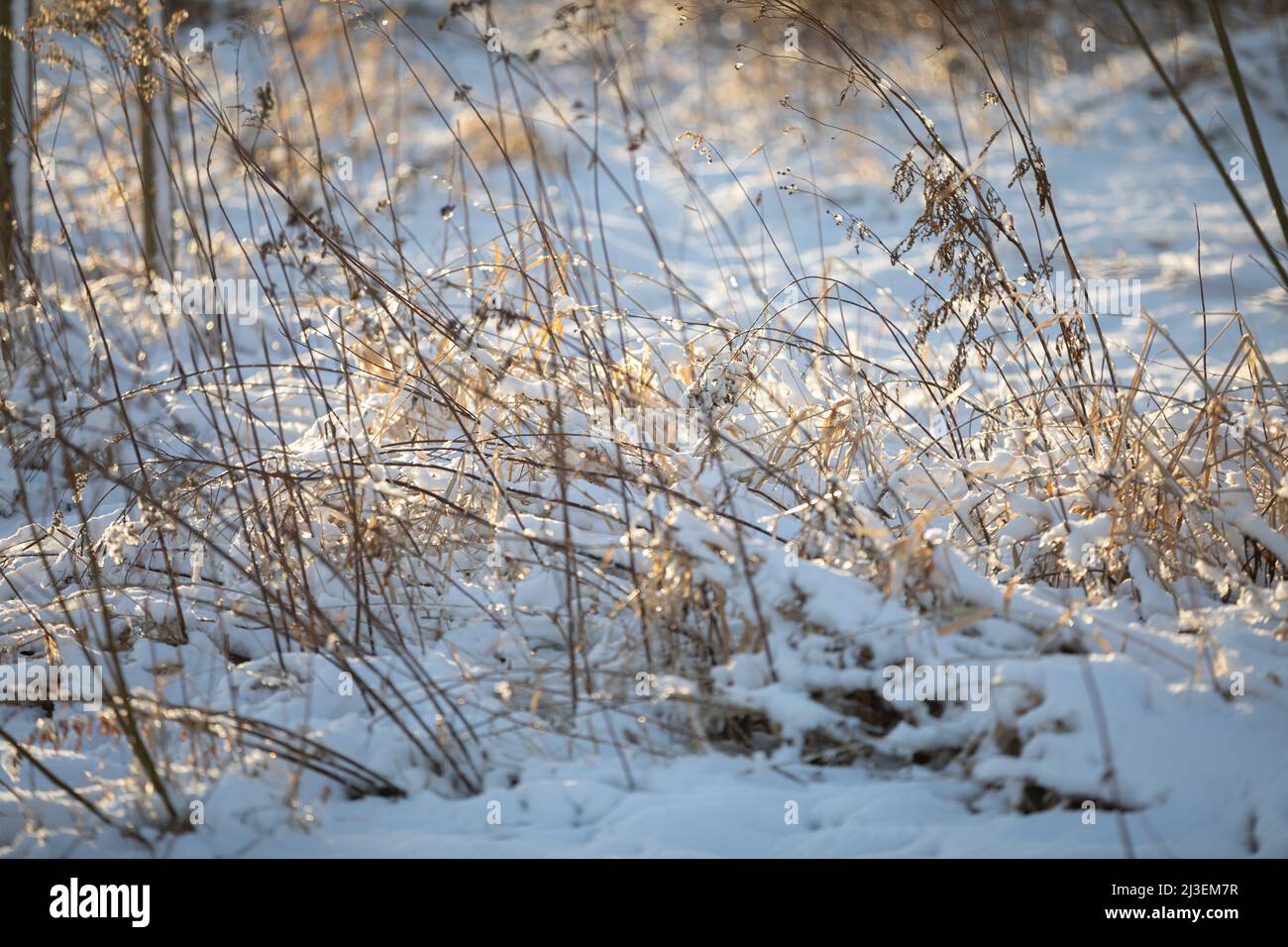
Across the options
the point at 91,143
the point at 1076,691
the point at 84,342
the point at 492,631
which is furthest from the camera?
the point at 91,143

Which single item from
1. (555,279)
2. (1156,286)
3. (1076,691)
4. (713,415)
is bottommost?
(1076,691)

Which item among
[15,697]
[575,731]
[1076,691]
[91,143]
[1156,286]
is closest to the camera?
[1076,691]

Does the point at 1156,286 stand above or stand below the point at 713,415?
above

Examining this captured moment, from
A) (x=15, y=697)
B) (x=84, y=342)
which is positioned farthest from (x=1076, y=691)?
(x=84, y=342)

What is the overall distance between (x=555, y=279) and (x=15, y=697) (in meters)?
1.44

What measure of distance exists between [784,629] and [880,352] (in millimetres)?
A: 2405

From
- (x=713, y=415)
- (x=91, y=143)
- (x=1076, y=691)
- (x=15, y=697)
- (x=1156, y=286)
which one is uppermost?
(x=91, y=143)

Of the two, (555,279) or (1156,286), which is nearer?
(555,279)

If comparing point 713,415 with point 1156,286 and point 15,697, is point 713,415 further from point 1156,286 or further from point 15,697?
point 1156,286

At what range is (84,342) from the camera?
11.8 feet

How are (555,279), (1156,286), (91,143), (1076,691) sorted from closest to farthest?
(1076,691) → (555,279) → (1156,286) → (91,143)
